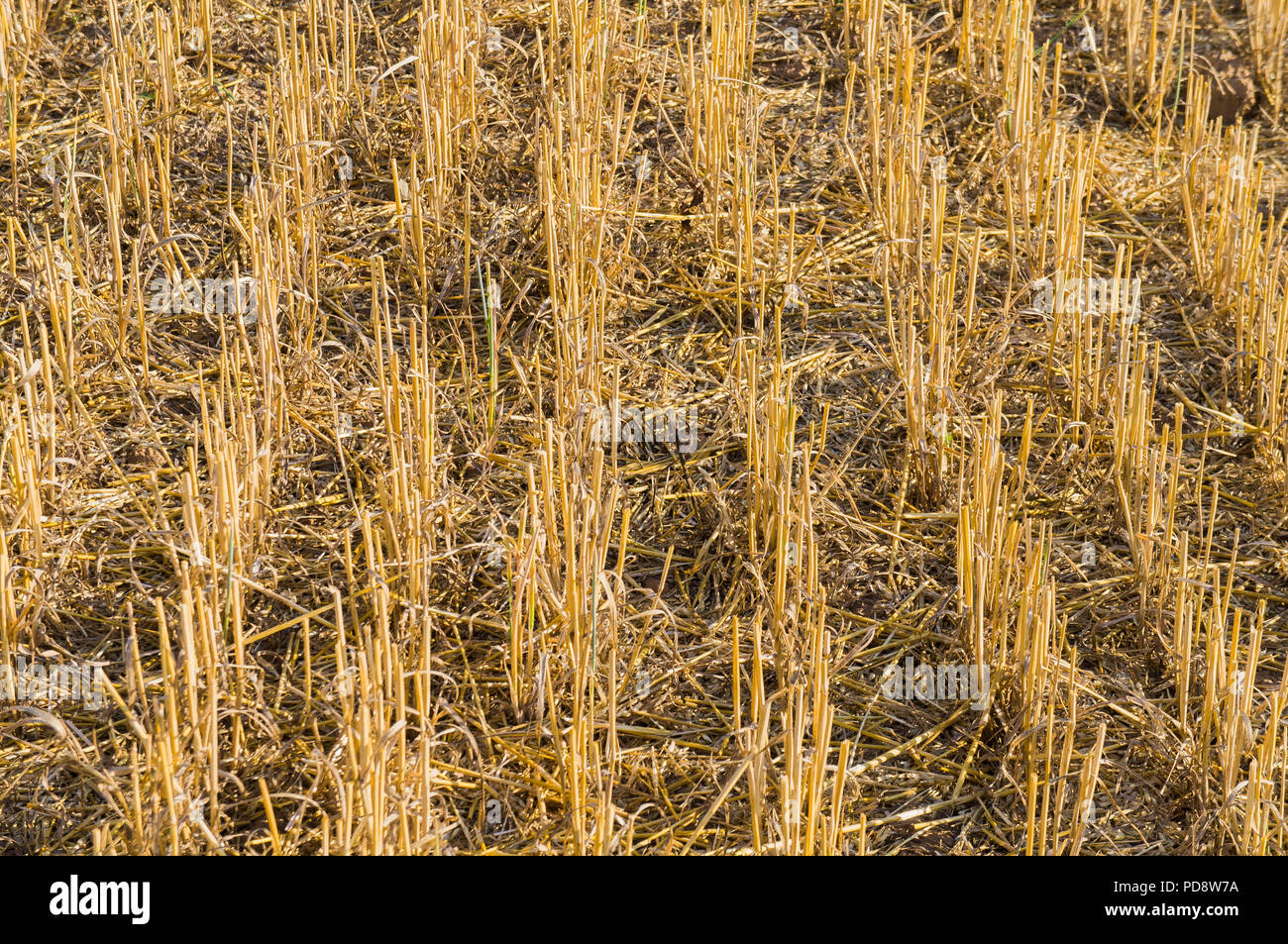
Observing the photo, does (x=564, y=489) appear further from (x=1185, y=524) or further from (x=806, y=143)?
(x=806, y=143)

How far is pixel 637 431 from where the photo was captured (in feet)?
10.4

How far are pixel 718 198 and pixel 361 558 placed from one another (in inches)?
56.7

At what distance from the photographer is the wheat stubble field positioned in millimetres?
2381

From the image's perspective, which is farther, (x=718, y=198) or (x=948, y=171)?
(x=948, y=171)

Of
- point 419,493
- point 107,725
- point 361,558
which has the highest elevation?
point 419,493

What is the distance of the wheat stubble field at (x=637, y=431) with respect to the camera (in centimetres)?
238

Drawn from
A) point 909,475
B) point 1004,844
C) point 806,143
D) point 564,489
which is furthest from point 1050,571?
point 806,143

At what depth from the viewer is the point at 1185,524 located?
3008 millimetres
